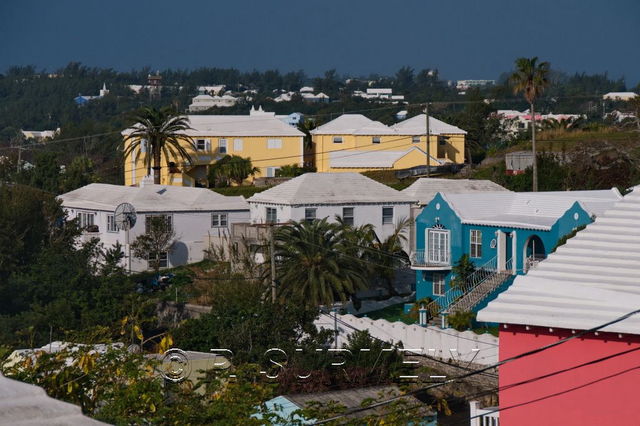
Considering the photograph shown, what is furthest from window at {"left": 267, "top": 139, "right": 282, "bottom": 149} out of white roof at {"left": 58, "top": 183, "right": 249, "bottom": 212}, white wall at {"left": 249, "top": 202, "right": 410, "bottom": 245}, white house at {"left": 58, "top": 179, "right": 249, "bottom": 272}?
white wall at {"left": 249, "top": 202, "right": 410, "bottom": 245}

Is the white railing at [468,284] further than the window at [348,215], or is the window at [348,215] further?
the window at [348,215]

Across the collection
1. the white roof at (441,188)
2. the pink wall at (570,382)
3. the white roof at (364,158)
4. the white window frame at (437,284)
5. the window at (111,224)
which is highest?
the white roof at (364,158)

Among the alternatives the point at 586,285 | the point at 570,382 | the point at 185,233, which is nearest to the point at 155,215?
the point at 185,233

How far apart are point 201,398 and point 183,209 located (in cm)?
4156

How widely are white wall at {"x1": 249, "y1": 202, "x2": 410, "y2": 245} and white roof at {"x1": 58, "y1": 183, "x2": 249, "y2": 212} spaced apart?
538 cm

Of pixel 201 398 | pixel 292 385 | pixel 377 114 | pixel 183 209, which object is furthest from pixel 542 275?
pixel 377 114

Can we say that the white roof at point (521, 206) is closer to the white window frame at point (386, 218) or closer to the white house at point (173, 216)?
the white window frame at point (386, 218)

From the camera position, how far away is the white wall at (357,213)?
4841cm

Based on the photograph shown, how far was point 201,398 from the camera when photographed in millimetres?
13141

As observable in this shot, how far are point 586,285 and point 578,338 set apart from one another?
0.61 metres

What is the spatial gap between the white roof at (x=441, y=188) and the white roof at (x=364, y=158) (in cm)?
1726

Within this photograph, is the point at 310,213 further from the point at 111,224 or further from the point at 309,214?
the point at 111,224

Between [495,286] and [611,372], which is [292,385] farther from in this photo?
[611,372]

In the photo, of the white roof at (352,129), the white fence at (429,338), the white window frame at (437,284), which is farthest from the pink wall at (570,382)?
the white roof at (352,129)
